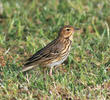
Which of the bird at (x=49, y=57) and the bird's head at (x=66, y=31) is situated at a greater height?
the bird's head at (x=66, y=31)

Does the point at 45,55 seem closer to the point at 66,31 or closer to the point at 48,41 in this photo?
the point at 66,31

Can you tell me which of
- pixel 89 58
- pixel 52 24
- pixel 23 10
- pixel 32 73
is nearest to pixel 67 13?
pixel 52 24

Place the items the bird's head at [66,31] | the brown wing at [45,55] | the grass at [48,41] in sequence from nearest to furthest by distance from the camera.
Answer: the grass at [48,41]
the brown wing at [45,55]
the bird's head at [66,31]

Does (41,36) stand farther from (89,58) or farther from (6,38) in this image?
(89,58)

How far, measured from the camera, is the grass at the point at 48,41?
6.48 meters

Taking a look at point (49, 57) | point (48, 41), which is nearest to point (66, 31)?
point (49, 57)

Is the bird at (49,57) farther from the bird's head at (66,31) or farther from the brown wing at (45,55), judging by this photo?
the bird's head at (66,31)

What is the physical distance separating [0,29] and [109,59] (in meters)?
3.26

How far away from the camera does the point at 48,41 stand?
9.03 meters

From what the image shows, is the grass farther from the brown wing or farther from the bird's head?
the bird's head

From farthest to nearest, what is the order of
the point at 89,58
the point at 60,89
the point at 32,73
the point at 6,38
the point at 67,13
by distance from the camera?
1. the point at 67,13
2. the point at 6,38
3. the point at 89,58
4. the point at 32,73
5. the point at 60,89

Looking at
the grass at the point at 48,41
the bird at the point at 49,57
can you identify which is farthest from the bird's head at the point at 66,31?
the grass at the point at 48,41

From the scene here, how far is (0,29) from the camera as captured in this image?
32.1ft

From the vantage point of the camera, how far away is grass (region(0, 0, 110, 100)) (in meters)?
6.48
